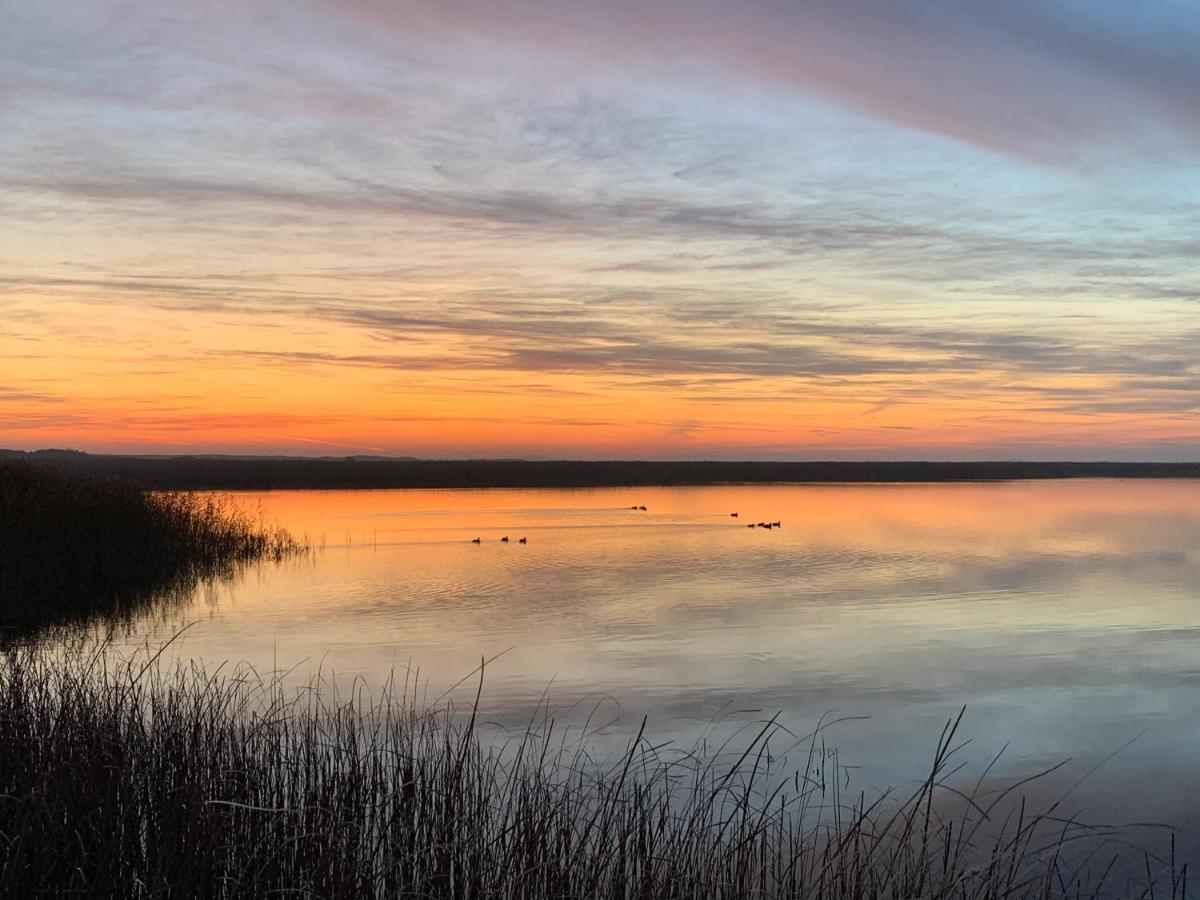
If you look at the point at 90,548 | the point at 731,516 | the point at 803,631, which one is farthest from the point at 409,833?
the point at 731,516

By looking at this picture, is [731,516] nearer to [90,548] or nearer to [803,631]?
[803,631]

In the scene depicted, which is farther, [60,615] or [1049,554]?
[1049,554]

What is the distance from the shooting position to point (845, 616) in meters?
15.2

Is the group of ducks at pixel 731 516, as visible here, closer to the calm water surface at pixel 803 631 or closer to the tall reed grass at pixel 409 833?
the calm water surface at pixel 803 631

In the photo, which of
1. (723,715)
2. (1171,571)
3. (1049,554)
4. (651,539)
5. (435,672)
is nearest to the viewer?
(723,715)

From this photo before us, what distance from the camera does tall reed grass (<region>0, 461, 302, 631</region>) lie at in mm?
15078

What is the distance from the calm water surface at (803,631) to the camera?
9000mm

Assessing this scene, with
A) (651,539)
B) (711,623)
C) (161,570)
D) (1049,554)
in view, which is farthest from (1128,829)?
(651,539)

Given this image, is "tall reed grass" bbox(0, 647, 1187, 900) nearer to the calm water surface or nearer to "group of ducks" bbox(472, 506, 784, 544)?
the calm water surface

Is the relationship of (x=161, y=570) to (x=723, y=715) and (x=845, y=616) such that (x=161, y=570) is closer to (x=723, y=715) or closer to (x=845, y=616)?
(x=845, y=616)

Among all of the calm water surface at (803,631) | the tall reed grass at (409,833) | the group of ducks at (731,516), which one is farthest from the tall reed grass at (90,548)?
the tall reed grass at (409,833)

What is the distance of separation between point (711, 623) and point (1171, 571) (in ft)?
36.4

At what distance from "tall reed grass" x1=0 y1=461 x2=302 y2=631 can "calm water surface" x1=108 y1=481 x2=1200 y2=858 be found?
51.1 inches

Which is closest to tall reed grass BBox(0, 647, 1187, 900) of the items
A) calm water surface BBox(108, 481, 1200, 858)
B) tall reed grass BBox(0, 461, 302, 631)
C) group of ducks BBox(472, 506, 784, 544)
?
calm water surface BBox(108, 481, 1200, 858)
